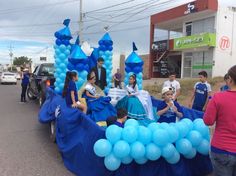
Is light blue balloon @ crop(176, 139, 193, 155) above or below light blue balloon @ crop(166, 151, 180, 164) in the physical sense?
above

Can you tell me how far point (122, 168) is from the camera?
4.93 m

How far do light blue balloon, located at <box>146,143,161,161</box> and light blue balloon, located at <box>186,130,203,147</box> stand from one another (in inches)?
23.7

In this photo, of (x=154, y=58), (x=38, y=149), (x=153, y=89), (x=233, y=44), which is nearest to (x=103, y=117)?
(x=38, y=149)

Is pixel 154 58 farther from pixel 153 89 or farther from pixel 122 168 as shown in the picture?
pixel 122 168

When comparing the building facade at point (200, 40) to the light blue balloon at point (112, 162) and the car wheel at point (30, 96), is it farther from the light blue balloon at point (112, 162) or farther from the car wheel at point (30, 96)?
the light blue balloon at point (112, 162)

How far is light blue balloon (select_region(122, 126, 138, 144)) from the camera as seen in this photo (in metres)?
4.81

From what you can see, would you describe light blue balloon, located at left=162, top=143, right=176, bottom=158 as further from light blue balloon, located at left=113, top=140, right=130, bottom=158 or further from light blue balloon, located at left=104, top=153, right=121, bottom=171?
light blue balloon, located at left=104, top=153, right=121, bottom=171

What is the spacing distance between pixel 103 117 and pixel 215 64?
2500 cm

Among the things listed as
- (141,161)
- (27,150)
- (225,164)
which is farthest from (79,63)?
Answer: (225,164)

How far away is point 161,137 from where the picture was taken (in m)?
4.82

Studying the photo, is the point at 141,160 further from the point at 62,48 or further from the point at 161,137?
the point at 62,48

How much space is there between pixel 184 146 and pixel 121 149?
3.30 ft

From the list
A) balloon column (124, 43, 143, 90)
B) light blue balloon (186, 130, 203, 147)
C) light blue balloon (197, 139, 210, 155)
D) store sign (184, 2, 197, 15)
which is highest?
store sign (184, 2, 197, 15)

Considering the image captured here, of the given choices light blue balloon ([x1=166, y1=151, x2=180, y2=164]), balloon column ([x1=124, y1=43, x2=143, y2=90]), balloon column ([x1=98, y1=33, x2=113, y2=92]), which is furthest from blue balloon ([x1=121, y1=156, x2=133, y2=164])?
balloon column ([x1=98, y1=33, x2=113, y2=92])
